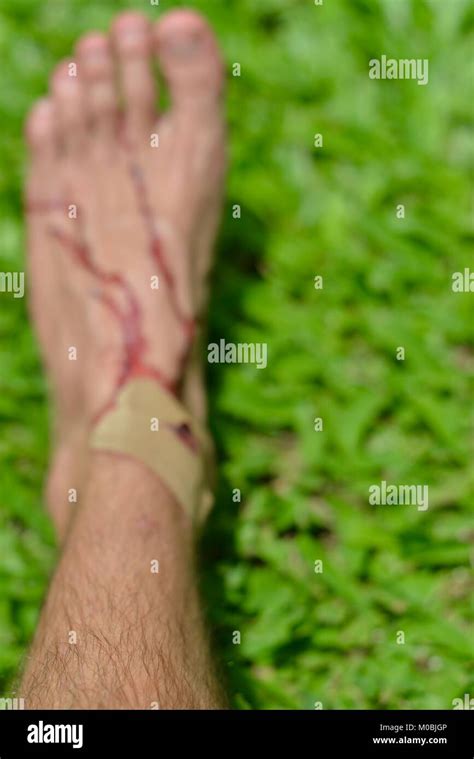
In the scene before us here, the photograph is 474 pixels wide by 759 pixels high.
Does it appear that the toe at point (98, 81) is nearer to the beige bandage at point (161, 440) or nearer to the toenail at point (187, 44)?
the toenail at point (187, 44)

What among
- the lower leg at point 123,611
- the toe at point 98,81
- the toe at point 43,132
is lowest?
the lower leg at point 123,611

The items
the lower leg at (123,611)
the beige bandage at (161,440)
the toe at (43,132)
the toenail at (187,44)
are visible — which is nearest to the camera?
the lower leg at (123,611)

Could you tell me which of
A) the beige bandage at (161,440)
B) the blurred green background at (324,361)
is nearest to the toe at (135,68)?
the blurred green background at (324,361)

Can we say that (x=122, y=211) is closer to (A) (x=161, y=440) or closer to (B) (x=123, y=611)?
(A) (x=161, y=440)

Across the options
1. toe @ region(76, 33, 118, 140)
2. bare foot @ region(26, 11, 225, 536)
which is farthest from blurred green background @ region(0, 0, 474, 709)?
toe @ region(76, 33, 118, 140)
